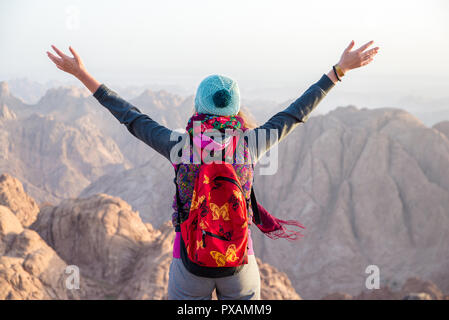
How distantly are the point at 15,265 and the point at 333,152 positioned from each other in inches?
1324

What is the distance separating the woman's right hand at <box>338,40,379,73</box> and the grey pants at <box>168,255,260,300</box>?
1.52 metres

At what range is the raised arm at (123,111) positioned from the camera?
2.36 metres

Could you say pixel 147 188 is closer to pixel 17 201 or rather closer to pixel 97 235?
pixel 17 201

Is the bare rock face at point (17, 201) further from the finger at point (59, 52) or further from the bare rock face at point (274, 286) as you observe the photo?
the finger at point (59, 52)

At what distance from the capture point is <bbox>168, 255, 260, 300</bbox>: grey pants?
2240 millimetres

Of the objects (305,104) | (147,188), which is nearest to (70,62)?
(305,104)

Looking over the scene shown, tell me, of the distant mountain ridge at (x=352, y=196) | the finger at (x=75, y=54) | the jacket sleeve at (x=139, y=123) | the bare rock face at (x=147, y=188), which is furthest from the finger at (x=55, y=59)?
the bare rock face at (x=147, y=188)

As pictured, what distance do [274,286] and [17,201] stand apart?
33.3 feet

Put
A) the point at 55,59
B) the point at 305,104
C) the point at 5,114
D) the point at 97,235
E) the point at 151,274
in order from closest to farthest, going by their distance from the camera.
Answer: the point at 305,104, the point at 55,59, the point at 151,274, the point at 97,235, the point at 5,114

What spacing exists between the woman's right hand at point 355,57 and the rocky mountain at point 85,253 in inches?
379

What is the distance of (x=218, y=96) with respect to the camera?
90.2 inches

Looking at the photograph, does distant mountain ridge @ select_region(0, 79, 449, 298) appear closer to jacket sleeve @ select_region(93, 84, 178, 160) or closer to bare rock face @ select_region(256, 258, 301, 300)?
bare rock face @ select_region(256, 258, 301, 300)
